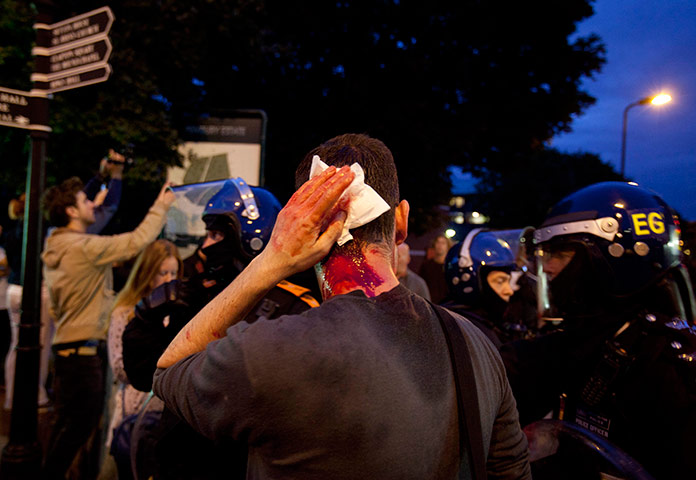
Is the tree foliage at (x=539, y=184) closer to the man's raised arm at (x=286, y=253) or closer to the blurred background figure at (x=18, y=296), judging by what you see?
the blurred background figure at (x=18, y=296)

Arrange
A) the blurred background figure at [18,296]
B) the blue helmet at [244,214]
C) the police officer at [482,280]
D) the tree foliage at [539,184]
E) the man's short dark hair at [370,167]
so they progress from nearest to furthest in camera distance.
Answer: the man's short dark hair at [370,167] < the blue helmet at [244,214] < the police officer at [482,280] < the blurred background figure at [18,296] < the tree foliage at [539,184]

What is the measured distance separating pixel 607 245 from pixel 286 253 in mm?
1795

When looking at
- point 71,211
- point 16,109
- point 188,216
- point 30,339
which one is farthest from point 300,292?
point 16,109

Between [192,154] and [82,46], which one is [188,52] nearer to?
[192,154]

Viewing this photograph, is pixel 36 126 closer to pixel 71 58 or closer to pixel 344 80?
pixel 71 58

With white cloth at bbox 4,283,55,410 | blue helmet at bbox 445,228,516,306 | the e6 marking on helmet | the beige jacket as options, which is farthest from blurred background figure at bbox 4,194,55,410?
the e6 marking on helmet

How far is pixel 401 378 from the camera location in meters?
1.14

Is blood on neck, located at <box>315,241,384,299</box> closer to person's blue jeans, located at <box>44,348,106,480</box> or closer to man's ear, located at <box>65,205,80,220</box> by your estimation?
person's blue jeans, located at <box>44,348,106,480</box>

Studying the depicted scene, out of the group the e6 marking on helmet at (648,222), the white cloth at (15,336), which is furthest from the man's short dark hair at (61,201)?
the e6 marking on helmet at (648,222)

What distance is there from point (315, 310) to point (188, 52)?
20.9 ft

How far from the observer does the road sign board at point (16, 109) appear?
4.07 meters

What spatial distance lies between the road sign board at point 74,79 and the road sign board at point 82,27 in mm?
290

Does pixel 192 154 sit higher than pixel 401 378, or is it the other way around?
pixel 192 154

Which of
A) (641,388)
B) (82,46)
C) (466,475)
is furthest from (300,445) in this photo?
(82,46)
